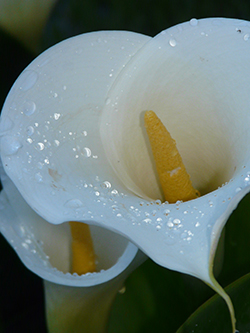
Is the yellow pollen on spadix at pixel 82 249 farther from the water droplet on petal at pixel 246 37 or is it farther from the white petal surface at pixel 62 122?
the water droplet on petal at pixel 246 37

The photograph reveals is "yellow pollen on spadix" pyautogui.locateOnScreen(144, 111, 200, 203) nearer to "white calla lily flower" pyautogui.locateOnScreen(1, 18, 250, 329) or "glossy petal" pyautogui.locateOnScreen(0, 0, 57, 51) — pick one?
"white calla lily flower" pyautogui.locateOnScreen(1, 18, 250, 329)

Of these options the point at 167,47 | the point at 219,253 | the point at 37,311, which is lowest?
the point at 37,311

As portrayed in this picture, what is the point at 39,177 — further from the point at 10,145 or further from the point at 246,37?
the point at 246,37

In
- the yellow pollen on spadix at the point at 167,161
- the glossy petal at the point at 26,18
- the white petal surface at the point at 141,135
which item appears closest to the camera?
the white petal surface at the point at 141,135

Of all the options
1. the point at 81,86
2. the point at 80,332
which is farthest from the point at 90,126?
the point at 80,332

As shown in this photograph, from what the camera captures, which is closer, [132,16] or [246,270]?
[246,270]

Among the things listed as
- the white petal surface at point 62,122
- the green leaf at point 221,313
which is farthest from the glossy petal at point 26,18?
the green leaf at point 221,313

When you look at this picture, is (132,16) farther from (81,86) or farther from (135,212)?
(135,212)
